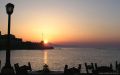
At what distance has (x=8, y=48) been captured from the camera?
21.4 m

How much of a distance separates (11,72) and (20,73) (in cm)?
576

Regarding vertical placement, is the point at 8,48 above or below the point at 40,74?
above

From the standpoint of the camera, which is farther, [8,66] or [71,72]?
[71,72]

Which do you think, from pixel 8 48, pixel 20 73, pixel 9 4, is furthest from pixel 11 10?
pixel 20 73

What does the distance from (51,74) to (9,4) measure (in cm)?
902

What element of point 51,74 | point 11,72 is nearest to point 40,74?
point 51,74

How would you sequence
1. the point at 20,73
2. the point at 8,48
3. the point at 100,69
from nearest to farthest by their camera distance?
the point at 8,48
the point at 20,73
the point at 100,69

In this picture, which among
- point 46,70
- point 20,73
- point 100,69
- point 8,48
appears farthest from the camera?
point 100,69

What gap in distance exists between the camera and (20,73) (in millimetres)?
27469

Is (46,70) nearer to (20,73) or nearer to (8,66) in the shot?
(20,73)

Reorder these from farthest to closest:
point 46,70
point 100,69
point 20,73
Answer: point 100,69 → point 46,70 → point 20,73

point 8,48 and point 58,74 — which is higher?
point 8,48

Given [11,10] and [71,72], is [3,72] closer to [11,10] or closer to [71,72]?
[11,10]

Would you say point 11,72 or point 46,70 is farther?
point 46,70
